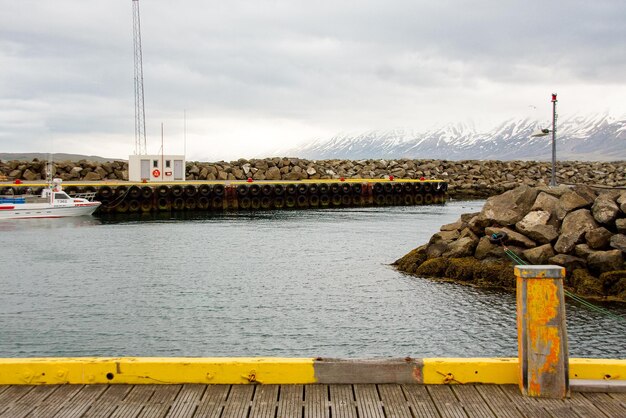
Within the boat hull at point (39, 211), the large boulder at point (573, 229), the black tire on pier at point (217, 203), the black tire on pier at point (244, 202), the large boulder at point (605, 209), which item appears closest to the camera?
the large boulder at point (605, 209)

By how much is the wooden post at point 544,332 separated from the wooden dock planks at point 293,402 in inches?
6.1

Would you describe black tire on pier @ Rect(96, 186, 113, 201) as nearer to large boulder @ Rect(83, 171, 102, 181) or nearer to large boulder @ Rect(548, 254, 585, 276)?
large boulder @ Rect(83, 171, 102, 181)

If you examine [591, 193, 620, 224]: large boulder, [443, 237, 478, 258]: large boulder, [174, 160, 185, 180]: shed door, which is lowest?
[443, 237, 478, 258]: large boulder

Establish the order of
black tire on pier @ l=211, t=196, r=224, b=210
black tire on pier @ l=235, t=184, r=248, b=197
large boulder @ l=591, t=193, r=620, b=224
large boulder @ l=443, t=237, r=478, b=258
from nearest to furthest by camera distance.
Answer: large boulder @ l=591, t=193, r=620, b=224, large boulder @ l=443, t=237, r=478, b=258, black tire on pier @ l=211, t=196, r=224, b=210, black tire on pier @ l=235, t=184, r=248, b=197

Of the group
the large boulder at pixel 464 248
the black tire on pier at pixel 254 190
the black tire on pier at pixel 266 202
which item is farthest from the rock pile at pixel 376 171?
the large boulder at pixel 464 248

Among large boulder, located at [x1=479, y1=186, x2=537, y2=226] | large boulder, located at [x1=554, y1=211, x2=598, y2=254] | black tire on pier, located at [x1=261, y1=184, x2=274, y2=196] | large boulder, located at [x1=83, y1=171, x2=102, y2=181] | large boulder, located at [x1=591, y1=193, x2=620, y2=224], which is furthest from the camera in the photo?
large boulder, located at [x1=83, y1=171, x2=102, y2=181]

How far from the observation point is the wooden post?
5.53 metres

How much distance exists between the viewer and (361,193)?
58.8m

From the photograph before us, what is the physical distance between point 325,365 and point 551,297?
211 cm

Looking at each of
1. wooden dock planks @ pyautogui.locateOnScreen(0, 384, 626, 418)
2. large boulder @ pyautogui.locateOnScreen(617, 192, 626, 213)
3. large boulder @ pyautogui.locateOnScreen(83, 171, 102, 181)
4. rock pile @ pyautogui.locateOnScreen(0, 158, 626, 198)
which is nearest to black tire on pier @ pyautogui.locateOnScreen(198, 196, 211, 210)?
rock pile @ pyautogui.locateOnScreen(0, 158, 626, 198)

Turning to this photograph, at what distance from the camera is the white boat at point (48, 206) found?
44.9 m

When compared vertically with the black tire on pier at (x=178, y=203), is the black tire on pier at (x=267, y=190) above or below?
above

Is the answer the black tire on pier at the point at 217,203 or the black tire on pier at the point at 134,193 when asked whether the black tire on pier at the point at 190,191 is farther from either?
the black tire on pier at the point at 134,193

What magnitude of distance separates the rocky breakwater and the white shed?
3881cm
